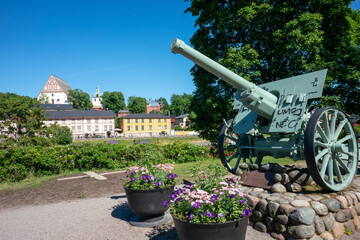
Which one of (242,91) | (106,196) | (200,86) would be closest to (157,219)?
(106,196)

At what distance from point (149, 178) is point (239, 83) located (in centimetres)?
250

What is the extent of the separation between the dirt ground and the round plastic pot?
262cm

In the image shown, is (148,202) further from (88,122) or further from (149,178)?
(88,122)

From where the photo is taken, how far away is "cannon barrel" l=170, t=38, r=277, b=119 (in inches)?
173

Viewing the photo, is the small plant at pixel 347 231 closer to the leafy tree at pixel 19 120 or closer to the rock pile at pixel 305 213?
the rock pile at pixel 305 213

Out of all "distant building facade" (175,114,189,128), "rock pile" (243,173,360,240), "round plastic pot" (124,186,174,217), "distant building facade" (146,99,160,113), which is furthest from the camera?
"distant building facade" (146,99,160,113)

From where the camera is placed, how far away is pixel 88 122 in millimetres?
60656

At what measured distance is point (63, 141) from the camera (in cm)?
3881

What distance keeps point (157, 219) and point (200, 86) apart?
7.99 meters

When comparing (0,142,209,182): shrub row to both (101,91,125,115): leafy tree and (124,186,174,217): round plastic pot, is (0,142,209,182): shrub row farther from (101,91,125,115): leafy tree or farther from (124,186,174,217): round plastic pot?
(101,91,125,115): leafy tree

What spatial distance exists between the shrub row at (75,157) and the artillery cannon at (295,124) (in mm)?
3487

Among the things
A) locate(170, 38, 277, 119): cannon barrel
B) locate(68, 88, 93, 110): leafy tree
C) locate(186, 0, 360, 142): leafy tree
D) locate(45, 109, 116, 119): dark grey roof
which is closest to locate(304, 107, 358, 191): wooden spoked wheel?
locate(170, 38, 277, 119): cannon barrel

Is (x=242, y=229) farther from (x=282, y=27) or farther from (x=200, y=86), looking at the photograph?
(x=282, y=27)

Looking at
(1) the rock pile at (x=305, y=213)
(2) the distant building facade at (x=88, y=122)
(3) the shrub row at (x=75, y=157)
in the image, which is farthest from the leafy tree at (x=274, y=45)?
(2) the distant building facade at (x=88, y=122)
